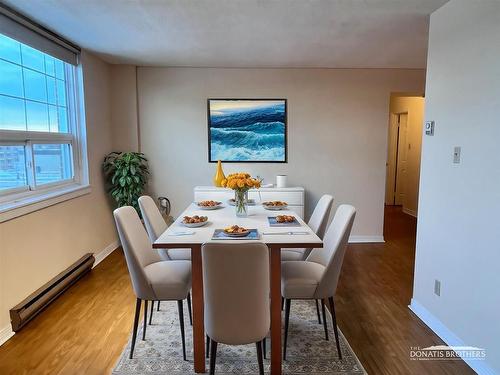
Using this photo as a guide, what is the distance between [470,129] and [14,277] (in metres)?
3.36

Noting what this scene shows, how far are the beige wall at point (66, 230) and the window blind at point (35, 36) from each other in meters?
0.31

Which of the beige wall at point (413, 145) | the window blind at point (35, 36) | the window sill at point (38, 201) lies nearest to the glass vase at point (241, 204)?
the window sill at point (38, 201)

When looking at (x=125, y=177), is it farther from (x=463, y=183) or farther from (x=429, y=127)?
(x=463, y=183)

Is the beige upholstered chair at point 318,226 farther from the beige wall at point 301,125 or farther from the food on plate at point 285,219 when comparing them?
the beige wall at point 301,125

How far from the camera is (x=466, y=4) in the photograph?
2195mm

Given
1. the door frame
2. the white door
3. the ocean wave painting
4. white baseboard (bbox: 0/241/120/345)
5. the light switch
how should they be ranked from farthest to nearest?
the door frame
the white door
the ocean wave painting
white baseboard (bbox: 0/241/120/345)
the light switch

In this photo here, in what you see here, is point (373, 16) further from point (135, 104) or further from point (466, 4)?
point (135, 104)

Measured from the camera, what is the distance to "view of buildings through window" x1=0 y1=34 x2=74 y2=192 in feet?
8.61

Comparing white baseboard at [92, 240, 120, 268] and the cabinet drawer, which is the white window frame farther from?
the cabinet drawer

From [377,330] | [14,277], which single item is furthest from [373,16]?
[14,277]

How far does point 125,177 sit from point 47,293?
1.64 meters

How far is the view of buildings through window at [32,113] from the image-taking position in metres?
2.62

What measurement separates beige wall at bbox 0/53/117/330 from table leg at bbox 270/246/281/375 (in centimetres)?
192

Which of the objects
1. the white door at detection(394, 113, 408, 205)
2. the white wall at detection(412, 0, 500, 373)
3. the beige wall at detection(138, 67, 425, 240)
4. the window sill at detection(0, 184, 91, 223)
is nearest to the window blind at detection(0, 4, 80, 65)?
the beige wall at detection(138, 67, 425, 240)
